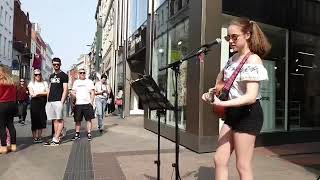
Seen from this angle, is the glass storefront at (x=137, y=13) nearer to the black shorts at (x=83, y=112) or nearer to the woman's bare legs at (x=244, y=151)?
the black shorts at (x=83, y=112)

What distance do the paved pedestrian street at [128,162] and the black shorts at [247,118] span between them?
8.63ft

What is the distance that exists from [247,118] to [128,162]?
4.18 m

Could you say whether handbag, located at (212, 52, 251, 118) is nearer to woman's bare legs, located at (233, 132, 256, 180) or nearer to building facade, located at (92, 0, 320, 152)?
woman's bare legs, located at (233, 132, 256, 180)

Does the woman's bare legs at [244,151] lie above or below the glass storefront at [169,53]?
below

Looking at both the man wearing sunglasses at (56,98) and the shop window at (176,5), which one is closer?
the man wearing sunglasses at (56,98)

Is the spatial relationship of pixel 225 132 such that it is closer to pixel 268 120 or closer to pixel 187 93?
pixel 187 93

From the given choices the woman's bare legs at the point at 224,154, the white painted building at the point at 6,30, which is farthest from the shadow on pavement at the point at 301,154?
the white painted building at the point at 6,30

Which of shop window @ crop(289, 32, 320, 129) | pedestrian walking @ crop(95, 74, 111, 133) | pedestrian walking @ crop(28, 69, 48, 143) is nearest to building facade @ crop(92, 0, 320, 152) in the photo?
shop window @ crop(289, 32, 320, 129)

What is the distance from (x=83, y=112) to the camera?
441 inches

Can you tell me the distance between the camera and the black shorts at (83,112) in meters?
11.1

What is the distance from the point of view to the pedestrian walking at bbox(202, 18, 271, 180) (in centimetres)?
402

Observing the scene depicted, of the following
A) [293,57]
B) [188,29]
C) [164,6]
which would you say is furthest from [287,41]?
[164,6]

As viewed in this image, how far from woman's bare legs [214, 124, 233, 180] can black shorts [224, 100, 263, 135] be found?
145 mm

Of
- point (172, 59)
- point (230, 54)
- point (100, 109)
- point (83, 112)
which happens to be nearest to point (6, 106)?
point (83, 112)
